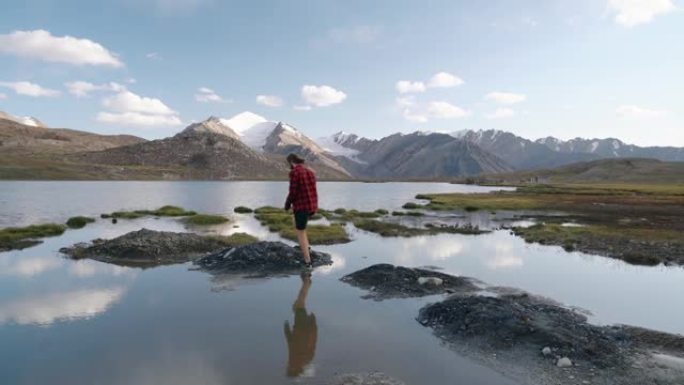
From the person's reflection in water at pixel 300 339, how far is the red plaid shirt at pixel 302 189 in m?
4.03

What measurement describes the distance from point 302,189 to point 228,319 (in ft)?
20.1

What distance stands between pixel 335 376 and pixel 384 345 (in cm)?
214

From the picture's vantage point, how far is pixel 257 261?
19484 millimetres

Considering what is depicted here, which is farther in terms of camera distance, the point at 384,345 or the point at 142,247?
the point at 142,247

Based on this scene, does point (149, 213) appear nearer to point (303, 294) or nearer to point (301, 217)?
point (301, 217)

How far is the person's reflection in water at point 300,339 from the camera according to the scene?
9508 mm

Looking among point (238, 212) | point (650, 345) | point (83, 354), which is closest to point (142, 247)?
point (83, 354)

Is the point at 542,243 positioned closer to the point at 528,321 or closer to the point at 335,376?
the point at 528,321

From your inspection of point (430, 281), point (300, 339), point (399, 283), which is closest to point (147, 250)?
point (399, 283)

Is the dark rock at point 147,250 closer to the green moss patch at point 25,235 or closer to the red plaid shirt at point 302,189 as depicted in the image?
the green moss patch at point 25,235

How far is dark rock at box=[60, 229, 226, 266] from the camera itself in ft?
69.8

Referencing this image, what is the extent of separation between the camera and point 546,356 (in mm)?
10727

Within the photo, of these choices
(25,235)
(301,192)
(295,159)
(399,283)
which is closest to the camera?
(399,283)

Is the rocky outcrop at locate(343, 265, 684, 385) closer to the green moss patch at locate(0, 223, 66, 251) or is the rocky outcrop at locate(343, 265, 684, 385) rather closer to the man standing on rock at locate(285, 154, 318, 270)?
the man standing on rock at locate(285, 154, 318, 270)
